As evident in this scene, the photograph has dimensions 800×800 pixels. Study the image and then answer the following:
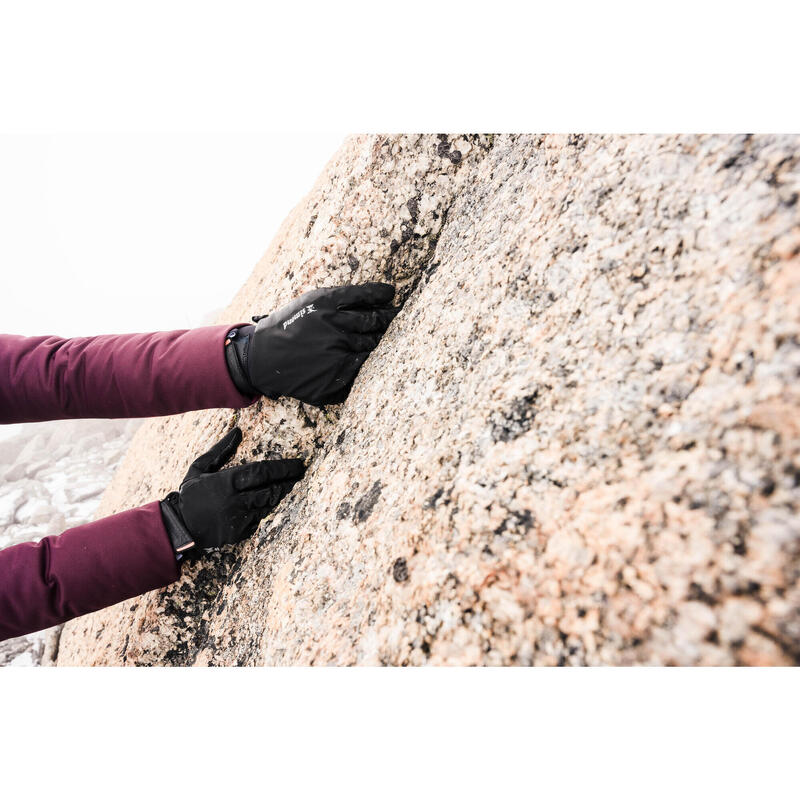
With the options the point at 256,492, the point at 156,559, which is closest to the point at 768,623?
the point at 256,492

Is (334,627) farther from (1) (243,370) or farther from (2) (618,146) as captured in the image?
(2) (618,146)

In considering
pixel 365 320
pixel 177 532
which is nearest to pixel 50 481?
pixel 177 532

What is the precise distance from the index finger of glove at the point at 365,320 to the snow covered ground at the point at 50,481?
18.9 feet

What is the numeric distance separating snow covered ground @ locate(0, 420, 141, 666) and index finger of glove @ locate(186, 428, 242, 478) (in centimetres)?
437

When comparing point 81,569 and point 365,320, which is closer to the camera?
point 81,569

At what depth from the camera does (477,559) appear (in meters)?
1.41

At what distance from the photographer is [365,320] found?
2613mm

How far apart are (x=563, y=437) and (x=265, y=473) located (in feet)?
6.04

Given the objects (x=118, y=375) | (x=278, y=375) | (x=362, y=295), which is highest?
(x=362, y=295)

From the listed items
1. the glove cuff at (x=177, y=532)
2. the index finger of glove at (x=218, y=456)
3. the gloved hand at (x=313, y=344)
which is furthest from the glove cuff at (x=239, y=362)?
the glove cuff at (x=177, y=532)

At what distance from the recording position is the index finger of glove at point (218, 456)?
2875 millimetres

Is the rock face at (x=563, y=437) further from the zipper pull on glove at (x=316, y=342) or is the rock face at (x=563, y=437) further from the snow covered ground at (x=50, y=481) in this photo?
the snow covered ground at (x=50, y=481)

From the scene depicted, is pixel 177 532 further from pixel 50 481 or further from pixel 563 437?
pixel 50 481

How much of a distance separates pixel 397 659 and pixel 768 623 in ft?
3.45
